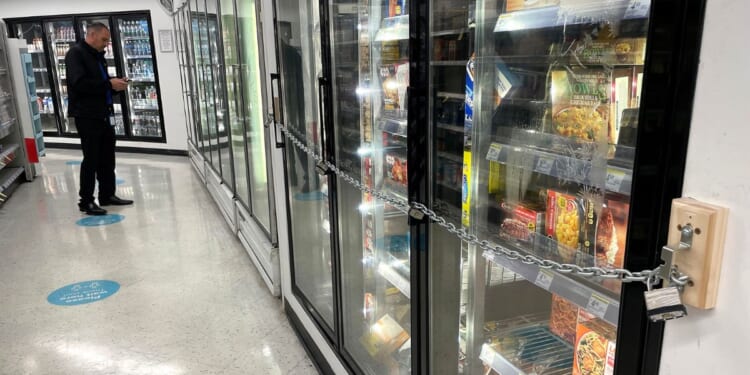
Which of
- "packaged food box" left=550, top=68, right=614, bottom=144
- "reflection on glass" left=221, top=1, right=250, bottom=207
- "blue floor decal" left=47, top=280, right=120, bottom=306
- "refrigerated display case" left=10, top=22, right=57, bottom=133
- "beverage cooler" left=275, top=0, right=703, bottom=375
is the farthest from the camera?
"refrigerated display case" left=10, top=22, right=57, bottom=133

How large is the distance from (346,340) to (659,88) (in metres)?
1.86

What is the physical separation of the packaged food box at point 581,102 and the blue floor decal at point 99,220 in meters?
5.06

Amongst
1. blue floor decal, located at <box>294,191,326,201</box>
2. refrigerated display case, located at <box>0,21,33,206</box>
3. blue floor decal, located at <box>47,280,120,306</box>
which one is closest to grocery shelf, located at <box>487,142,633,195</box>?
blue floor decal, located at <box>294,191,326,201</box>

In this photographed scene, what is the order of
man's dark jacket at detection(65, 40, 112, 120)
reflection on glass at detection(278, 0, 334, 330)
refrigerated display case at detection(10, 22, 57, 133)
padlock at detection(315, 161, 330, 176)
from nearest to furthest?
padlock at detection(315, 161, 330, 176) < reflection on glass at detection(278, 0, 334, 330) < man's dark jacket at detection(65, 40, 112, 120) < refrigerated display case at detection(10, 22, 57, 133)

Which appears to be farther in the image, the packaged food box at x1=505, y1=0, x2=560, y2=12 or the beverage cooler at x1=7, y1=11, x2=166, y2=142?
the beverage cooler at x1=7, y1=11, x2=166, y2=142

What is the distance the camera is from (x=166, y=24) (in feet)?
27.7

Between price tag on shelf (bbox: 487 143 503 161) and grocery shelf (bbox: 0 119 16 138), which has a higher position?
price tag on shelf (bbox: 487 143 503 161)

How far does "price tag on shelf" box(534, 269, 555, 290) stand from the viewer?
1152 mm

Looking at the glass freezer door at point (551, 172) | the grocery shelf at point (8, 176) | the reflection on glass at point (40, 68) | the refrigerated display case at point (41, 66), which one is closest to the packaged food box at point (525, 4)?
the glass freezer door at point (551, 172)

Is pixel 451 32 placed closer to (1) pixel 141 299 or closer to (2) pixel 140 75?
(1) pixel 141 299

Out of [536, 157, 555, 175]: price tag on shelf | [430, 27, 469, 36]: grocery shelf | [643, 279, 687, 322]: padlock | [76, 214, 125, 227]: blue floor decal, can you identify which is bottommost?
[76, 214, 125, 227]: blue floor decal

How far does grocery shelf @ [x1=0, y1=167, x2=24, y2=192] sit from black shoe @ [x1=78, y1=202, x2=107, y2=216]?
125 cm

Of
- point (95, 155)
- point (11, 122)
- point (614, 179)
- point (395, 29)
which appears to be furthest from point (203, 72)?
point (614, 179)

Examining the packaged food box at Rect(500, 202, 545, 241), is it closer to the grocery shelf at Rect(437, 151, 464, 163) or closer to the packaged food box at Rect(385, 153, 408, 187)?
the grocery shelf at Rect(437, 151, 464, 163)
